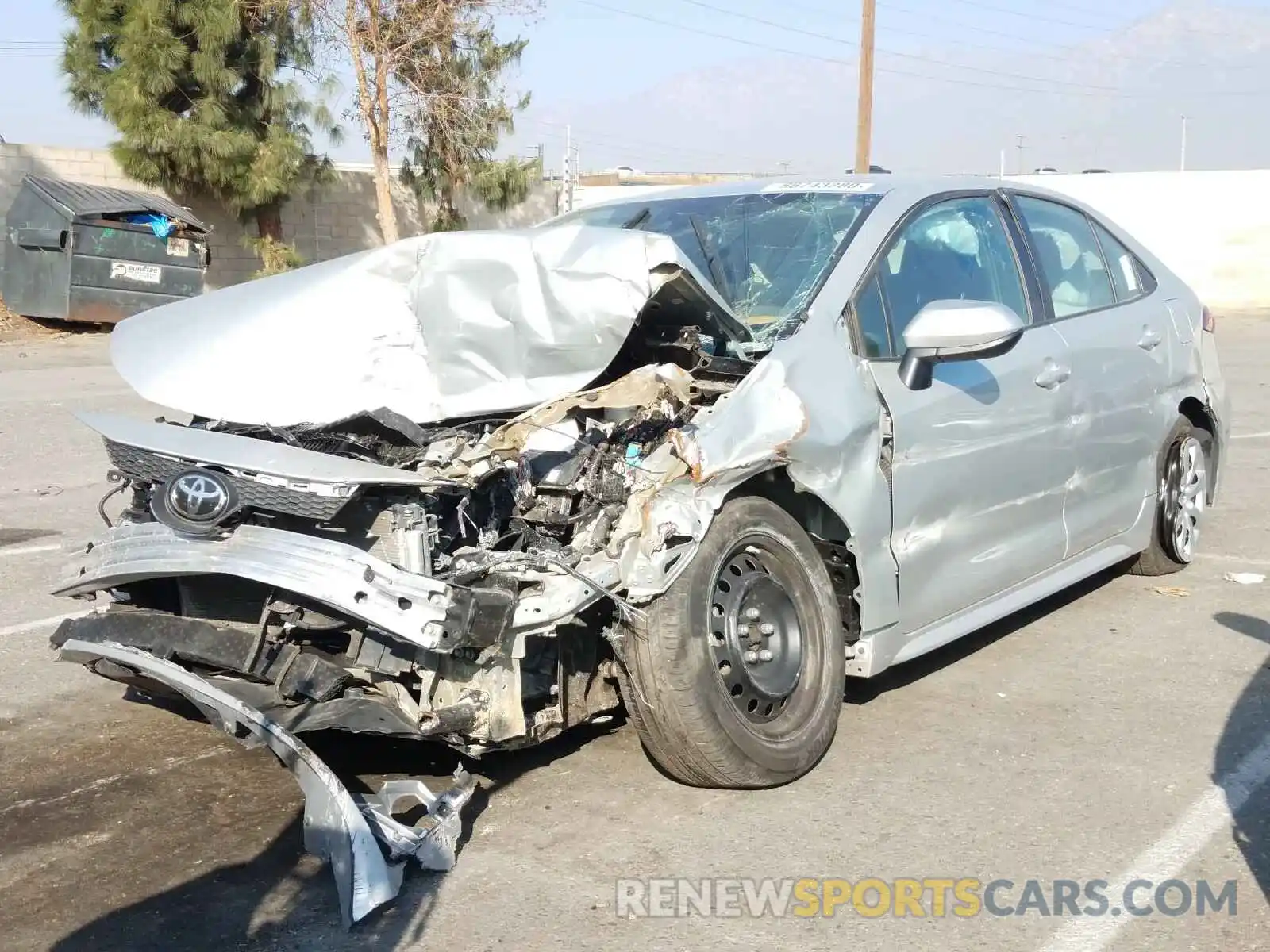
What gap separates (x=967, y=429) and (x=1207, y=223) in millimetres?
28148

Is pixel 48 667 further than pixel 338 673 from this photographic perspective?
Yes

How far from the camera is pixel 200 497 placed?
3367 mm

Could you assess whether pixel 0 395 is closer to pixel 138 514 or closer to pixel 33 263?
pixel 33 263

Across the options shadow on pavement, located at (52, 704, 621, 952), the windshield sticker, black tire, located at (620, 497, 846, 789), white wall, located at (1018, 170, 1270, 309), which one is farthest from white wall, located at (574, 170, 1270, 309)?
shadow on pavement, located at (52, 704, 621, 952)

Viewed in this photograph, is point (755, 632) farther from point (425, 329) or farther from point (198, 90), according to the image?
point (198, 90)

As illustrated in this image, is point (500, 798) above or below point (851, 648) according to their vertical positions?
below

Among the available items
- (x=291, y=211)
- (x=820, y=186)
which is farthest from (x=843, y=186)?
(x=291, y=211)

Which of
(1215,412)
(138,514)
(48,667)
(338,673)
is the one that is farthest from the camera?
(1215,412)

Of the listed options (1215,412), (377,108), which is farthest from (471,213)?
(1215,412)

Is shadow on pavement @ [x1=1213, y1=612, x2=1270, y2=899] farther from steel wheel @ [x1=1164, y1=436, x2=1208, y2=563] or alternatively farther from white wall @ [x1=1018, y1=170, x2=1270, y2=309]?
white wall @ [x1=1018, y1=170, x2=1270, y2=309]

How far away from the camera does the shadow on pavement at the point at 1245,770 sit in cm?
356

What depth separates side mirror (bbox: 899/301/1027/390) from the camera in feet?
13.3

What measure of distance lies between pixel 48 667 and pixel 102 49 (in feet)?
59.4

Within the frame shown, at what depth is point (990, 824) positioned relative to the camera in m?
3.75
